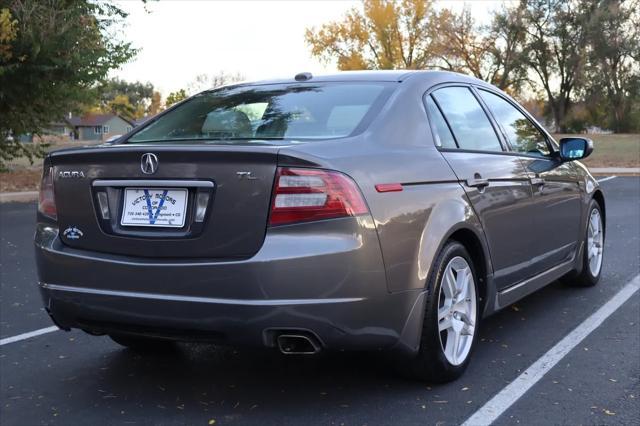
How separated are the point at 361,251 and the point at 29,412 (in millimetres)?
1818

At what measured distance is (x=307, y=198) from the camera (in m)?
3.14

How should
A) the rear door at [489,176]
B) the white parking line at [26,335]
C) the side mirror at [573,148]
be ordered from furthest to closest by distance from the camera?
the side mirror at [573,148] < the white parking line at [26,335] < the rear door at [489,176]

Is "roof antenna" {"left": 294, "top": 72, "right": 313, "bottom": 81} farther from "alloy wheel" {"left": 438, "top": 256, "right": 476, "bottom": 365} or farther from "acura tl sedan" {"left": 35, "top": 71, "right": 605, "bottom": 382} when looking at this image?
"alloy wheel" {"left": 438, "top": 256, "right": 476, "bottom": 365}

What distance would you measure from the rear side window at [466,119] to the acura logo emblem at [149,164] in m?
1.66

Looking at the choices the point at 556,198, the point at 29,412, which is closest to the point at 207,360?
the point at 29,412

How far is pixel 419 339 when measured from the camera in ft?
11.5

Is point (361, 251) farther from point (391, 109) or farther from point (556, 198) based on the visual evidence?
point (556, 198)

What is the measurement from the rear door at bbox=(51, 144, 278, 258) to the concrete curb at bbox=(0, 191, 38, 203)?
13844 millimetres

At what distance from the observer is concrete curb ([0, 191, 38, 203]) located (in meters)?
16.4

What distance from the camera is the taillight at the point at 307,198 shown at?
3.13 meters

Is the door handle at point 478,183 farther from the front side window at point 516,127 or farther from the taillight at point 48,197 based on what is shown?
the taillight at point 48,197

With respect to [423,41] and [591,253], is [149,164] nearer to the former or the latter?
[591,253]

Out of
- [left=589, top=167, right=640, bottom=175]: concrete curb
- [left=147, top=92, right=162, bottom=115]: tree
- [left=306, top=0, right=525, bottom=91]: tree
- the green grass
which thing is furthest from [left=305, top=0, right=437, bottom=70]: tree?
[left=147, top=92, right=162, bottom=115]: tree

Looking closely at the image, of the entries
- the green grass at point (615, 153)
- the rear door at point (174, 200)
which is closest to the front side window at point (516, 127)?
the rear door at point (174, 200)
